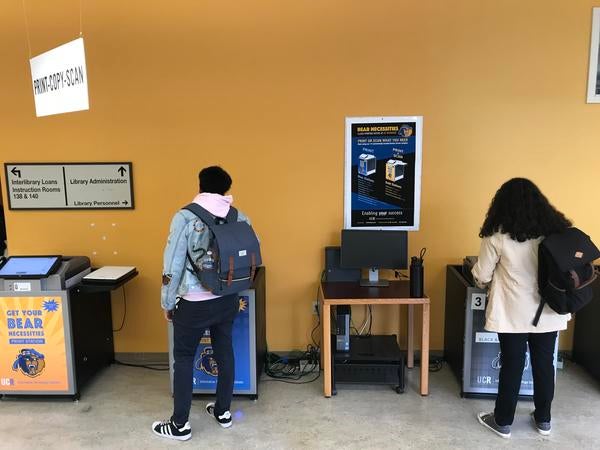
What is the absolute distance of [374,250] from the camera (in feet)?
10.2

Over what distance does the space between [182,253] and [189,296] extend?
0.22m

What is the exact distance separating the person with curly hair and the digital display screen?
2490mm

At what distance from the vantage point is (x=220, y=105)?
3.20m

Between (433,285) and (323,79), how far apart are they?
167cm

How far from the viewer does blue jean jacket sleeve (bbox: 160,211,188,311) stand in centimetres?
227

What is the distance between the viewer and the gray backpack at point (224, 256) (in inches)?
90.3

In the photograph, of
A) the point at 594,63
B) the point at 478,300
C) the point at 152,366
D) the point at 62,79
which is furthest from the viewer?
the point at 152,366

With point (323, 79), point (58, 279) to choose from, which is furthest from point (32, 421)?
point (323, 79)

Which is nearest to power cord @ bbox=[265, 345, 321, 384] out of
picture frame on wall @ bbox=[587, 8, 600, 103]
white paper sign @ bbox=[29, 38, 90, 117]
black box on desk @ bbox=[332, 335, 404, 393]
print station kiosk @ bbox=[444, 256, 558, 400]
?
black box on desk @ bbox=[332, 335, 404, 393]

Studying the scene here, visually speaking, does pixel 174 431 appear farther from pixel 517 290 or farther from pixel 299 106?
pixel 299 106

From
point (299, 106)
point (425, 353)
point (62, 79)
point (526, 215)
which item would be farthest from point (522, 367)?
point (62, 79)

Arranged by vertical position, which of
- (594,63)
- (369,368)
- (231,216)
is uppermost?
(594,63)

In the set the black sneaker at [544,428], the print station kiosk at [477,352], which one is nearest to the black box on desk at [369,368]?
the print station kiosk at [477,352]

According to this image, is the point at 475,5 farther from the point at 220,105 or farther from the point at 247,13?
the point at 220,105
